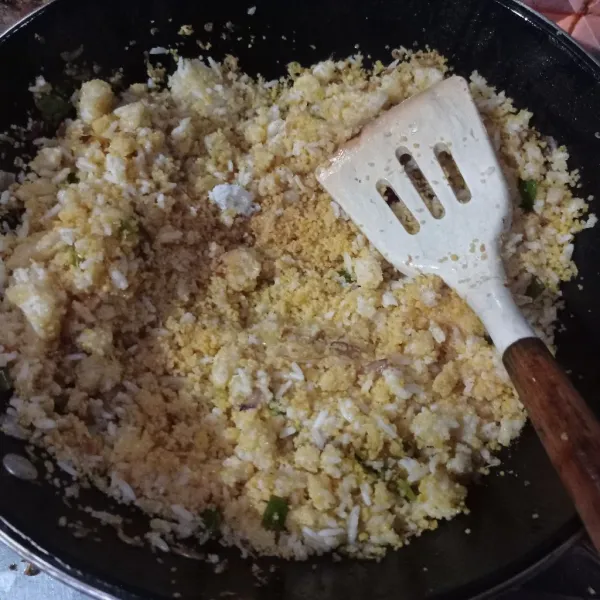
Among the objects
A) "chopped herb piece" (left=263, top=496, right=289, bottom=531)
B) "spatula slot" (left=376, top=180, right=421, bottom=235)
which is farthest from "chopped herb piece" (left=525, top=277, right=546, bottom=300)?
"chopped herb piece" (left=263, top=496, right=289, bottom=531)

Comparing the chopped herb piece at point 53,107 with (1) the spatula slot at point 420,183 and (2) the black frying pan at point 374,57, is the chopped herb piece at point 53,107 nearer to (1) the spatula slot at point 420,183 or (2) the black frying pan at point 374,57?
(2) the black frying pan at point 374,57

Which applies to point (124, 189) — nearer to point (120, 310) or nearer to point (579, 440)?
point (120, 310)

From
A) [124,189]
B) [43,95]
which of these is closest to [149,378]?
[124,189]

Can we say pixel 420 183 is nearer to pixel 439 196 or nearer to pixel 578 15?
pixel 439 196

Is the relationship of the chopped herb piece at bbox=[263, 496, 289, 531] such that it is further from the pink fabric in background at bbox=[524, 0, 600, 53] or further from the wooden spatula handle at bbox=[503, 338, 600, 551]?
the pink fabric in background at bbox=[524, 0, 600, 53]

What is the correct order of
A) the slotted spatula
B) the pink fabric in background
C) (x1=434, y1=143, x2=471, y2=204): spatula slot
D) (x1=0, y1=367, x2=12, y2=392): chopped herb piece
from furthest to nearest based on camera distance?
the pink fabric in background < (x1=434, y1=143, x2=471, y2=204): spatula slot < the slotted spatula < (x1=0, y1=367, x2=12, y2=392): chopped herb piece

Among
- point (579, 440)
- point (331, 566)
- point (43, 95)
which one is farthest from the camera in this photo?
point (43, 95)
